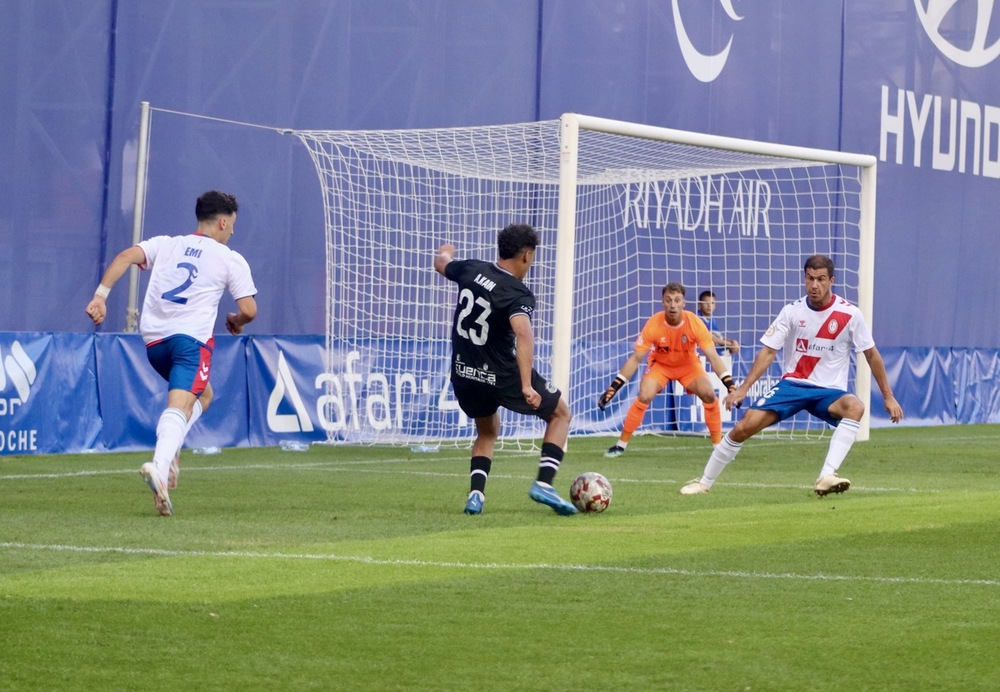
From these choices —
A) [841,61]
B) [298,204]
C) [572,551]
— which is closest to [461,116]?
[298,204]

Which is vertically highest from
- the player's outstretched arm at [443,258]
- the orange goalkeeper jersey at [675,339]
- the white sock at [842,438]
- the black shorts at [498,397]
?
the player's outstretched arm at [443,258]

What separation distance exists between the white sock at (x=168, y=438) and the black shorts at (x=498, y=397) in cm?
174

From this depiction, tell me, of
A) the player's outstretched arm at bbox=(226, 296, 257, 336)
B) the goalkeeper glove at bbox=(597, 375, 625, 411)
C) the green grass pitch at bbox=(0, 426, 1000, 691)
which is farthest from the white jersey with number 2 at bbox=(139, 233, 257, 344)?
the goalkeeper glove at bbox=(597, 375, 625, 411)

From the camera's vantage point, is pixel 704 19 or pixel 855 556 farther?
pixel 704 19

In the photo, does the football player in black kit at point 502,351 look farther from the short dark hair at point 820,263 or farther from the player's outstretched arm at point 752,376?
the short dark hair at point 820,263

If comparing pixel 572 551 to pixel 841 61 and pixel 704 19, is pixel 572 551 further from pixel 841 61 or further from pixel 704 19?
pixel 841 61

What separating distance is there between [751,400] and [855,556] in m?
15.8

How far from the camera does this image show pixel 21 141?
17844 millimetres

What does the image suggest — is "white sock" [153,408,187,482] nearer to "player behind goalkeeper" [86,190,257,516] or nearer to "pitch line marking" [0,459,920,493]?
"player behind goalkeeper" [86,190,257,516]

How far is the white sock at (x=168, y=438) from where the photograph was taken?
10.6m

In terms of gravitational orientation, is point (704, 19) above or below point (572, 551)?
above

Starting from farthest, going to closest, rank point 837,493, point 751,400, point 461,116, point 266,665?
1. point 751,400
2. point 461,116
3. point 837,493
4. point 266,665

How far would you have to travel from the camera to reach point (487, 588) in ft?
25.1

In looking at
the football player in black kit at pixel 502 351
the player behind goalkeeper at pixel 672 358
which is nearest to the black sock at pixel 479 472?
the football player in black kit at pixel 502 351
